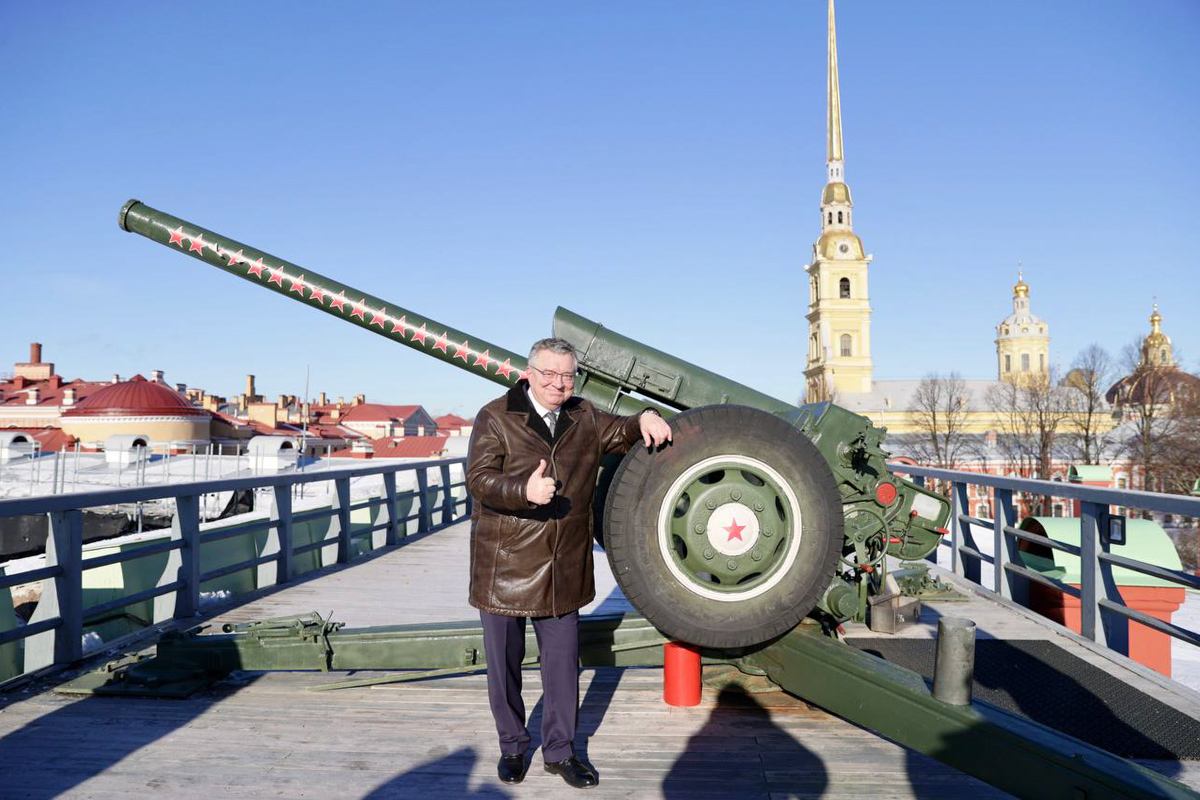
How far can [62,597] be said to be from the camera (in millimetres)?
4766

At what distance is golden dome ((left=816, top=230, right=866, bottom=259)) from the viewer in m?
103

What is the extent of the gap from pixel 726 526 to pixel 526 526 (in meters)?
0.80

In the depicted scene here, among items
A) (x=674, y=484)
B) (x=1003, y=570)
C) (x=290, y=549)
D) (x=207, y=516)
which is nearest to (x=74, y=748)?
(x=674, y=484)

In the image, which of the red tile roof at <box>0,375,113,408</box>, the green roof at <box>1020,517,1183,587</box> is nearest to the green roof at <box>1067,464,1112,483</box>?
Answer: the green roof at <box>1020,517,1183,587</box>

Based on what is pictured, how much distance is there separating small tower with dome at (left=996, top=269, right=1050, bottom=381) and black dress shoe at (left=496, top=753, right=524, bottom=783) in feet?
386

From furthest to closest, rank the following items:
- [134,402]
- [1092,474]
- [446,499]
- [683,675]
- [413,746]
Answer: [134,402]
[446,499]
[1092,474]
[683,675]
[413,746]

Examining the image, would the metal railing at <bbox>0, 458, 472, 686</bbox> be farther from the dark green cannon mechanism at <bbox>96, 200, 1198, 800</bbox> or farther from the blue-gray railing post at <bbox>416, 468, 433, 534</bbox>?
the blue-gray railing post at <bbox>416, 468, 433, 534</bbox>

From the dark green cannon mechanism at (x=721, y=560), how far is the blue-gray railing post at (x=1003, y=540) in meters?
2.85

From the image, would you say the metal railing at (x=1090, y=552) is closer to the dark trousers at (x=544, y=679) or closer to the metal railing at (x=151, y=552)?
the dark trousers at (x=544, y=679)

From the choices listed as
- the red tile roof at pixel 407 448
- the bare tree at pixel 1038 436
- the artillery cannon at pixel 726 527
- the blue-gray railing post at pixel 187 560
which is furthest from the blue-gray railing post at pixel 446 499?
the red tile roof at pixel 407 448

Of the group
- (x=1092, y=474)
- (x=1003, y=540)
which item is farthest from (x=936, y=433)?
(x=1003, y=540)

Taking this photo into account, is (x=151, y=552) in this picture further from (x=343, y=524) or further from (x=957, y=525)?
(x=957, y=525)

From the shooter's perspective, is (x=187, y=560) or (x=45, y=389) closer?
(x=187, y=560)

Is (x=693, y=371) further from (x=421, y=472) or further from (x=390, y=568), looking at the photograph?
(x=421, y=472)
